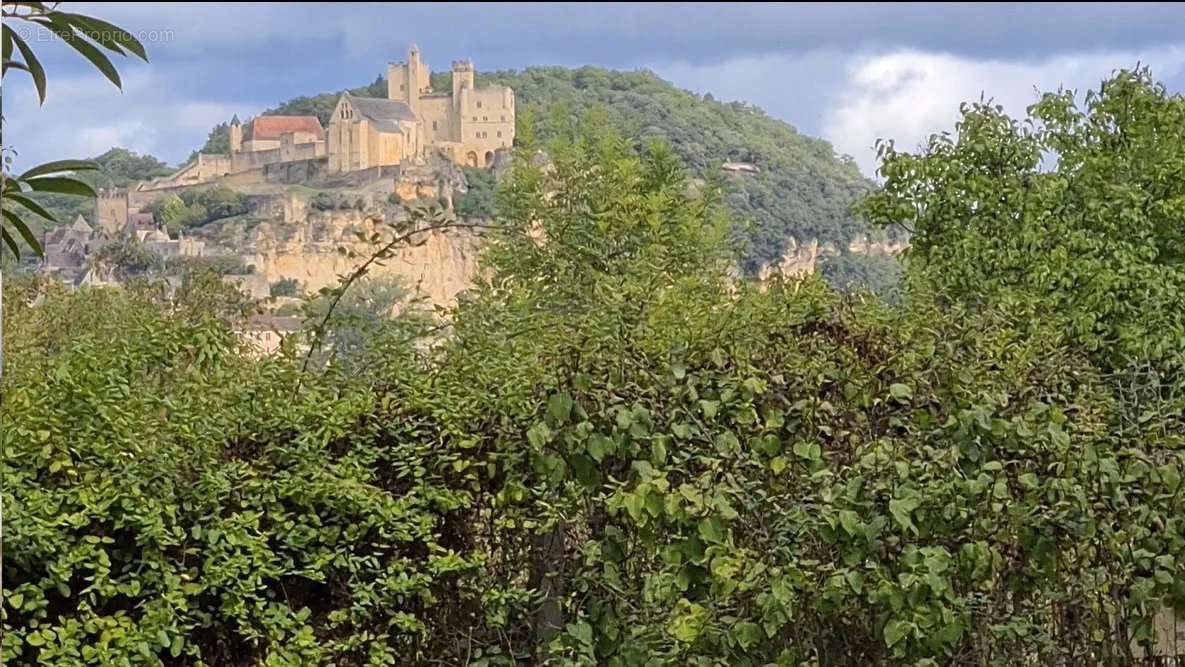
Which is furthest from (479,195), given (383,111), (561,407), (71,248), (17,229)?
(17,229)

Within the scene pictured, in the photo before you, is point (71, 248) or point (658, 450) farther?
point (71, 248)

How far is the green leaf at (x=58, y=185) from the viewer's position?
1204 millimetres

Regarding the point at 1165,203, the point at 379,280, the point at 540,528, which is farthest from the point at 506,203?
the point at 540,528

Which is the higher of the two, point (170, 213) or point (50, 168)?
point (170, 213)

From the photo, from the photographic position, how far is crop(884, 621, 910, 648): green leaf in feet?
6.16

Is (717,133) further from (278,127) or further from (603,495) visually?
(603,495)

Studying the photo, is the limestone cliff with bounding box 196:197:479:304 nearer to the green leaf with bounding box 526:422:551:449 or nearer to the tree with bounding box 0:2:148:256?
the green leaf with bounding box 526:422:551:449

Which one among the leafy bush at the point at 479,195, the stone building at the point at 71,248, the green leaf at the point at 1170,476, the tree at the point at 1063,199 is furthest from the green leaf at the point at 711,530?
the leafy bush at the point at 479,195

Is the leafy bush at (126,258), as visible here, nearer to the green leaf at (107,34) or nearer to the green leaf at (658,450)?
the green leaf at (658,450)

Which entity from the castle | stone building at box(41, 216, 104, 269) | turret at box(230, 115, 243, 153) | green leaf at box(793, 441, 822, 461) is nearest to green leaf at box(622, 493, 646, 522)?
green leaf at box(793, 441, 822, 461)

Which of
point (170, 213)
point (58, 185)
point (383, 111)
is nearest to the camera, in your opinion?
point (58, 185)

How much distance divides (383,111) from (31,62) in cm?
1642

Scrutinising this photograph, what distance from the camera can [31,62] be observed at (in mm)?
1104

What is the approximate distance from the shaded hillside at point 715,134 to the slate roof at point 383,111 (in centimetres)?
227
